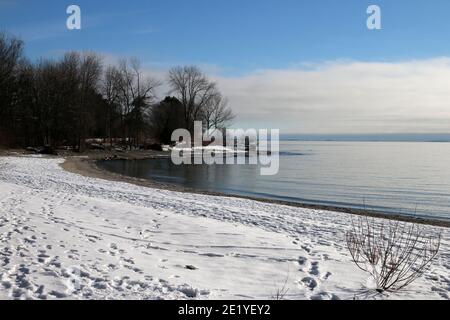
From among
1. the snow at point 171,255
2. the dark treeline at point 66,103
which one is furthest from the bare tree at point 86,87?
the snow at point 171,255

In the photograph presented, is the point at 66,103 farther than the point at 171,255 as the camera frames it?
Yes

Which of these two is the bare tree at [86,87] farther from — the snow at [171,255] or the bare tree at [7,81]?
the snow at [171,255]

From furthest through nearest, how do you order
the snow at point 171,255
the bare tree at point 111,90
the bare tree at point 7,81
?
the bare tree at point 111,90 < the bare tree at point 7,81 < the snow at point 171,255

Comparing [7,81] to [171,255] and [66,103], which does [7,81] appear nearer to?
[66,103]

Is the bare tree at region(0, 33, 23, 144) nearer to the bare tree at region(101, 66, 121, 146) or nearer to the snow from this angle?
the bare tree at region(101, 66, 121, 146)

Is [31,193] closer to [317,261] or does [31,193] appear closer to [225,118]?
[317,261]

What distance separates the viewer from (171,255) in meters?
8.42

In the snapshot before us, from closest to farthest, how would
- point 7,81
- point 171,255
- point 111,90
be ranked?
1. point 171,255
2. point 7,81
3. point 111,90

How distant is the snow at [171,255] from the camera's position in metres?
6.30

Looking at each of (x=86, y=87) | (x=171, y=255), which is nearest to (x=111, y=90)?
(x=86, y=87)

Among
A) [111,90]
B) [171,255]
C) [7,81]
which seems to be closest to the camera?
[171,255]
